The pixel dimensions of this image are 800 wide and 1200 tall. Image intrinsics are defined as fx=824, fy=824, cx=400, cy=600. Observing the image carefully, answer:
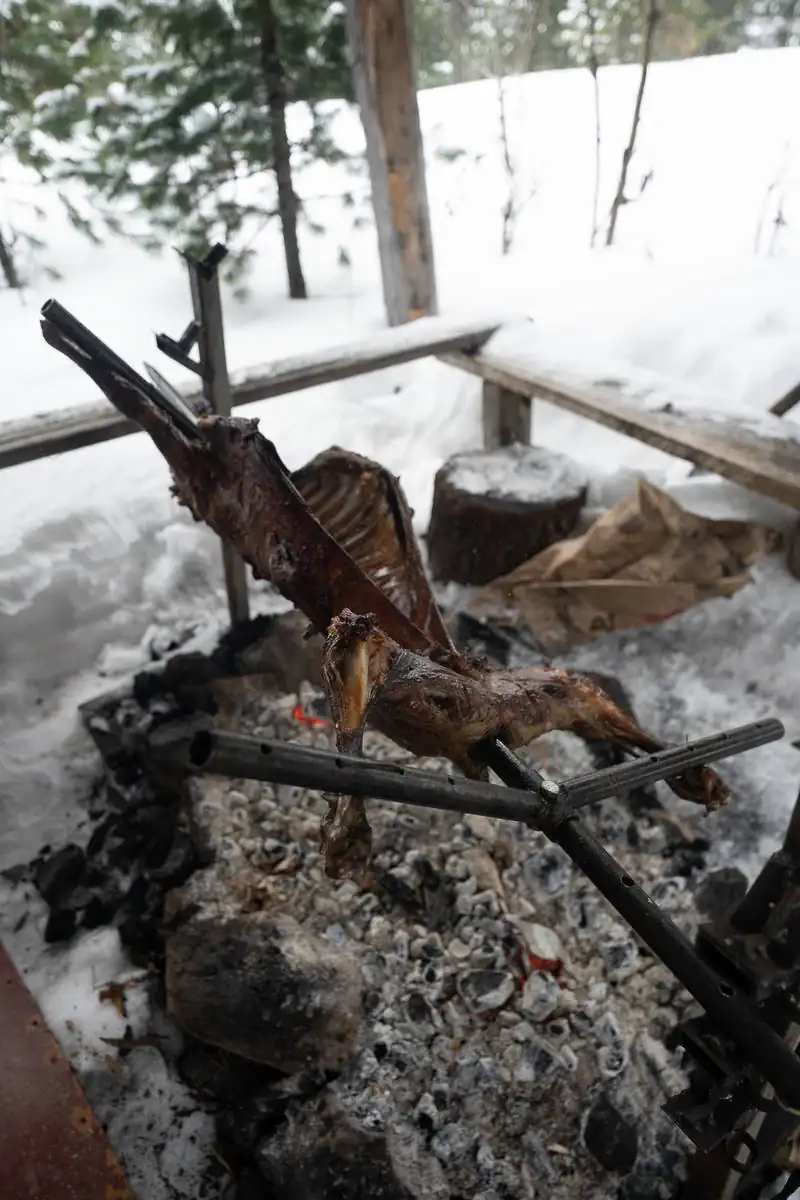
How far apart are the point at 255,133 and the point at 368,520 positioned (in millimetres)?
4315

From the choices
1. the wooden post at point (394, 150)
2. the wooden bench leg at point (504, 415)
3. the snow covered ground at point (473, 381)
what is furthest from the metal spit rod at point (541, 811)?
the wooden post at point (394, 150)

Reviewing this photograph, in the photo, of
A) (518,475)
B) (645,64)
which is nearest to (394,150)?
(645,64)

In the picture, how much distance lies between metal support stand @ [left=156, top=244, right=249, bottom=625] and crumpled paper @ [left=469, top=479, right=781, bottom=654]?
56.4 inches

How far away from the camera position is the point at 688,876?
248cm

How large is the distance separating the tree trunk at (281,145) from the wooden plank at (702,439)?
9.01 feet

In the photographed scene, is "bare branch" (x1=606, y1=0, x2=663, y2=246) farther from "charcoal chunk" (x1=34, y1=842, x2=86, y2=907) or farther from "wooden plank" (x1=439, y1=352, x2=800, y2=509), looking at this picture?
"charcoal chunk" (x1=34, y1=842, x2=86, y2=907)

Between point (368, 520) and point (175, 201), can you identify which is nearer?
point (368, 520)

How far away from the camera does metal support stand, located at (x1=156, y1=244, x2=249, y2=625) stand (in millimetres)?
2375

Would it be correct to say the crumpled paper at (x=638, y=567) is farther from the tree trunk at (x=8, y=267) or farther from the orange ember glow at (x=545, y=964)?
the tree trunk at (x=8, y=267)

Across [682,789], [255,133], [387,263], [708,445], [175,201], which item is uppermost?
[255,133]

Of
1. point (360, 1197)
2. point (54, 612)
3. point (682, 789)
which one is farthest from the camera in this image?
point (54, 612)

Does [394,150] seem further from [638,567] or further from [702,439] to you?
[638,567]

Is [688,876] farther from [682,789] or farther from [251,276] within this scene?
[251,276]

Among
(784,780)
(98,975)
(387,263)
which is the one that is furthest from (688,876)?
(387,263)
